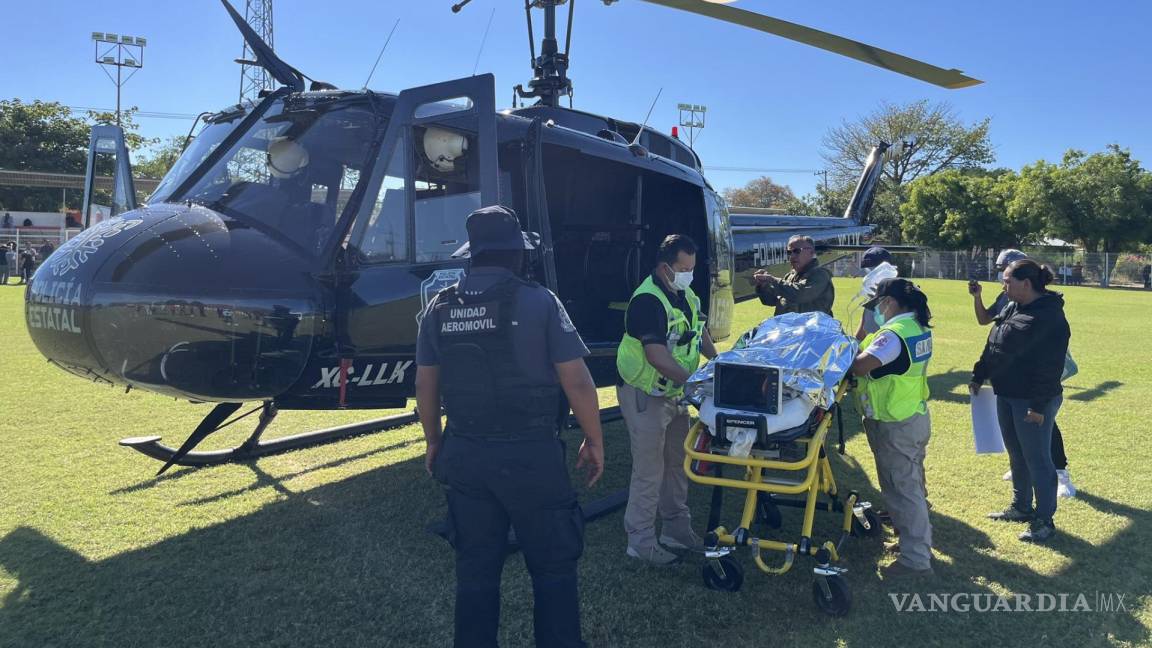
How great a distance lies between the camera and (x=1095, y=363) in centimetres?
1158

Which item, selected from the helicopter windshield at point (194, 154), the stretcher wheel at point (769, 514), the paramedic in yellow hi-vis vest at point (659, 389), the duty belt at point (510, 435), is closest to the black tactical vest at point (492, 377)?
the duty belt at point (510, 435)

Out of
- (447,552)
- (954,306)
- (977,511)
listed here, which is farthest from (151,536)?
(954,306)

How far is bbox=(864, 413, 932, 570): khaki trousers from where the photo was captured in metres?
3.93

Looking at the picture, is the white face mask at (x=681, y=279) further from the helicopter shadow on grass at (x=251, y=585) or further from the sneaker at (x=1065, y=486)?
the sneaker at (x=1065, y=486)

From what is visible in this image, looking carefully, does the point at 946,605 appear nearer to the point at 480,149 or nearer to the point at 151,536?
the point at 480,149

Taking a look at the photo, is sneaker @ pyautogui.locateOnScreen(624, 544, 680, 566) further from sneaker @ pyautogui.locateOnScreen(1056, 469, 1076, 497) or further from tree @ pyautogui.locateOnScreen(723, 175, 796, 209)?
tree @ pyautogui.locateOnScreen(723, 175, 796, 209)

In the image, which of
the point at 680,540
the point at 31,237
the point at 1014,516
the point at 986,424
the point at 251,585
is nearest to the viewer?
the point at 251,585

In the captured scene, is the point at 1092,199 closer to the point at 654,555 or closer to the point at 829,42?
the point at 829,42

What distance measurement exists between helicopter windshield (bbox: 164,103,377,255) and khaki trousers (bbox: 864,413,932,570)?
3356 millimetres

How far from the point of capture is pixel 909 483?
3.94m

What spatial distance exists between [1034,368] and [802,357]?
197cm

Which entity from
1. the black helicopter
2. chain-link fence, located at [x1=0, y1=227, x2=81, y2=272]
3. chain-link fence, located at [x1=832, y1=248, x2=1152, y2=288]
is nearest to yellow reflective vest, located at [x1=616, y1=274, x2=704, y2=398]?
the black helicopter

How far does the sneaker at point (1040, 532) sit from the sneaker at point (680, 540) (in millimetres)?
2121

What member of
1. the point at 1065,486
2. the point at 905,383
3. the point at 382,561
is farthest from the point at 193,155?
the point at 1065,486
